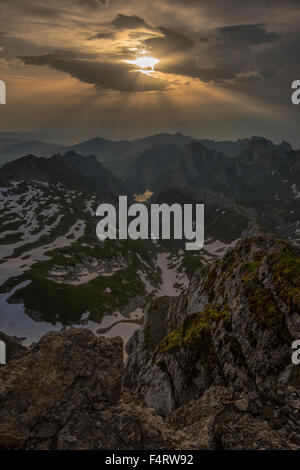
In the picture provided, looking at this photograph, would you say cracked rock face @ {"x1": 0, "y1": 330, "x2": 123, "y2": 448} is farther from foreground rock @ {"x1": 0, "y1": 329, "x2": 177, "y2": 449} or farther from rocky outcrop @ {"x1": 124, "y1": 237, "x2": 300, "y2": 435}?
rocky outcrop @ {"x1": 124, "y1": 237, "x2": 300, "y2": 435}

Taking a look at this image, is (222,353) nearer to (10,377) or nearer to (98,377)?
(98,377)

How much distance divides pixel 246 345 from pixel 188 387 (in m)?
8.85

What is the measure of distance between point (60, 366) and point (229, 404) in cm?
1209

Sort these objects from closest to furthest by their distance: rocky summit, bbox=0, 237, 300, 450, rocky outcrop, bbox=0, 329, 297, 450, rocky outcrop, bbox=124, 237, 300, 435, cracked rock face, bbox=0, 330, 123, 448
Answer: rocky outcrop, bbox=0, 329, 297, 450 → rocky summit, bbox=0, 237, 300, 450 → cracked rock face, bbox=0, 330, 123, 448 → rocky outcrop, bbox=124, 237, 300, 435

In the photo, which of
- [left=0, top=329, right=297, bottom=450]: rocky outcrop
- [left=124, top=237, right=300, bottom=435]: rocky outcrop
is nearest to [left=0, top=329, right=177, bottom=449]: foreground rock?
[left=0, top=329, right=297, bottom=450]: rocky outcrop

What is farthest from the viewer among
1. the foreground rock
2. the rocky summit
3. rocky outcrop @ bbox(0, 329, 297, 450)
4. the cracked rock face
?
the cracked rock face

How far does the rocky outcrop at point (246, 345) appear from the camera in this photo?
17344 mm

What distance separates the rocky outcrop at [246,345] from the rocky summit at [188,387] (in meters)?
0.10

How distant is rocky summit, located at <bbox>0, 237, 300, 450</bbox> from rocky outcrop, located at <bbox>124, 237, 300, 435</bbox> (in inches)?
4.1

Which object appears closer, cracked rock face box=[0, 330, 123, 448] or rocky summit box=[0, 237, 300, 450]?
rocky summit box=[0, 237, 300, 450]

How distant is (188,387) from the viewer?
29.3m

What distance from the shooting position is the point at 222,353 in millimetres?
28422

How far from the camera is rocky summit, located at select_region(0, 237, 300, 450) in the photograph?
47.6 ft
